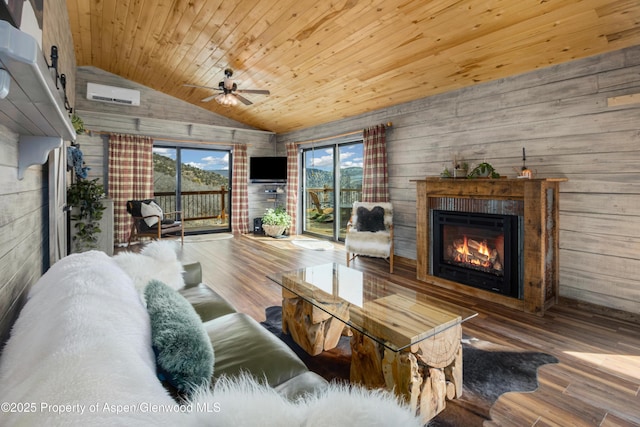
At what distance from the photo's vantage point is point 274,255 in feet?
16.9

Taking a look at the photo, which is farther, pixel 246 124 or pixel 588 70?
pixel 246 124

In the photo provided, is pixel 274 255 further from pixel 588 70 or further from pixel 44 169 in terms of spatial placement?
pixel 588 70

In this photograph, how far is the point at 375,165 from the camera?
4910 millimetres

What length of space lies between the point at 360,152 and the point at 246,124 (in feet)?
10.3

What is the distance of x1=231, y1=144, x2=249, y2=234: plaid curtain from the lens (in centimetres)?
716

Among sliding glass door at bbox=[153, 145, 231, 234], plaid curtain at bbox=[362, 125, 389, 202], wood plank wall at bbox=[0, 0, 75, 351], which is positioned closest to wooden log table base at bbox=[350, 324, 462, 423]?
wood plank wall at bbox=[0, 0, 75, 351]

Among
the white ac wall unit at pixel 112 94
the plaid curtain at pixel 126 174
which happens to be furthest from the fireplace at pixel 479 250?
the white ac wall unit at pixel 112 94

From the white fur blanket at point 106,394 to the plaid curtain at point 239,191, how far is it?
648 centimetres

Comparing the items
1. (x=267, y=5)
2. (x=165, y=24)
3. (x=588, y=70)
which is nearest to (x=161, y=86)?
(x=165, y=24)

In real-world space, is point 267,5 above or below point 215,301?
above

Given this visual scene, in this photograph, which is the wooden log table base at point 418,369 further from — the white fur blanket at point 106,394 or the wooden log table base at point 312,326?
the white fur blanket at point 106,394

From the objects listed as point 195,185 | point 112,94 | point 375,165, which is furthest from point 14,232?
point 195,185

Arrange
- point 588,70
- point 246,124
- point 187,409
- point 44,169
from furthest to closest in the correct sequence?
1. point 246,124
2. point 588,70
3. point 44,169
4. point 187,409

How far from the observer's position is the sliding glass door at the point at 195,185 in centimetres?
667
